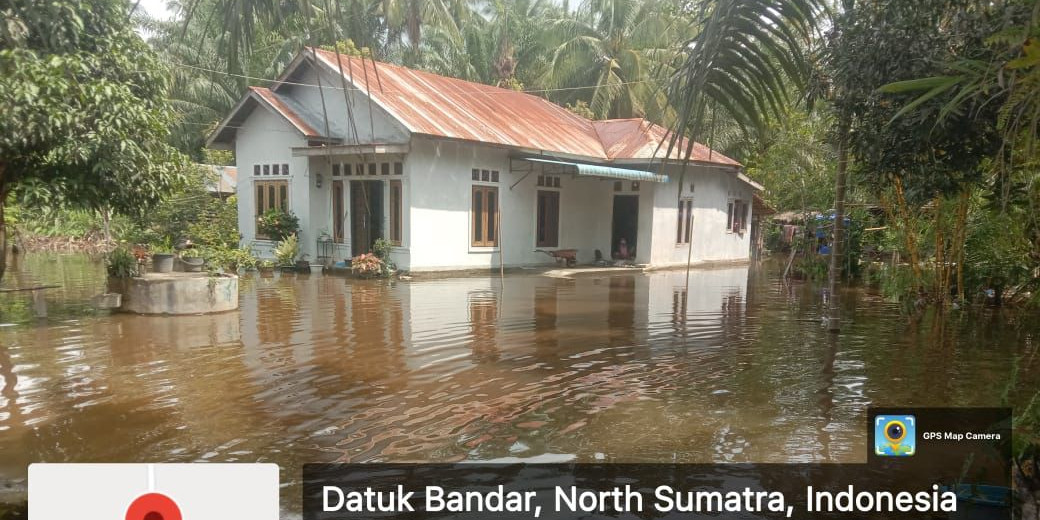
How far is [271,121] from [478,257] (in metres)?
6.30

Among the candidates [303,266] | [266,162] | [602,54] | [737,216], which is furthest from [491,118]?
[602,54]

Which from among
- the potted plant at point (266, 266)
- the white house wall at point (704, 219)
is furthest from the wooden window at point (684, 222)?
the potted plant at point (266, 266)

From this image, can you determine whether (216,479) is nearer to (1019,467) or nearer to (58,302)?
(1019,467)

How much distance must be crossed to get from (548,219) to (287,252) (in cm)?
705

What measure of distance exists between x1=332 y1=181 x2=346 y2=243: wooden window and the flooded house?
0.11 feet

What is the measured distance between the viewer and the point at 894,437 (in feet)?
16.1

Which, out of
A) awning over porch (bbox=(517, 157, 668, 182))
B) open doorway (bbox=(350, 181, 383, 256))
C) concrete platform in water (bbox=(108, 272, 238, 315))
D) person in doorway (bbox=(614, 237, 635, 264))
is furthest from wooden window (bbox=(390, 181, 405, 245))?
person in doorway (bbox=(614, 237, 635, 264))

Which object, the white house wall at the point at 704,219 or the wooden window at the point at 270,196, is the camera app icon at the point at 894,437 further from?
the wooden window at the point at 270,196

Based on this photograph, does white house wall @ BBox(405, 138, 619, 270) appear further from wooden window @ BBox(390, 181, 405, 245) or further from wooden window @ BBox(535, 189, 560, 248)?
wooden window @ BBox(390, 181, 405, 245)

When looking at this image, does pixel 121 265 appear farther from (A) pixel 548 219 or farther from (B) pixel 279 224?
(A) pixel 548 219

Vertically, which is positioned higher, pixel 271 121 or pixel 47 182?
pixel 271 121

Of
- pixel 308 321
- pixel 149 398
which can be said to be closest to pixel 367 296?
pixel 308 321

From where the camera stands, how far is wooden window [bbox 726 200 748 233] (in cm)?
2327

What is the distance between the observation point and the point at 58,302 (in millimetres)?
11438
